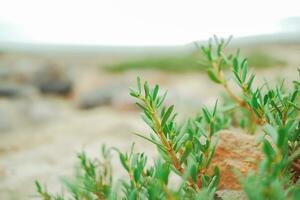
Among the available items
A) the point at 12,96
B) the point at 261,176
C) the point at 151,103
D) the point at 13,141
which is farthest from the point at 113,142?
the point at 12,96

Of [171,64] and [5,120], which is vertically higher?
[171,64]

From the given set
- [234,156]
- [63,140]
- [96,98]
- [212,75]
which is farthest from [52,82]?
[234,156]

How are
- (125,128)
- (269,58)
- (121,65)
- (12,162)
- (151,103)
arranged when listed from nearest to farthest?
(151,103) → (12,162) → (125,128) → (269,58) → (121,65)

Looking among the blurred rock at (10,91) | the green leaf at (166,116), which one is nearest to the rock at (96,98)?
the blurred rock at (10,91)

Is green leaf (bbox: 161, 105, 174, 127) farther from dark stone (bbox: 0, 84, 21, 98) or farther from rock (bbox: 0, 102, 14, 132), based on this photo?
dark stone (bbox: 0, 84, 21, 98)

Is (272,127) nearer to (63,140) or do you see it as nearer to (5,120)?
(63,140)

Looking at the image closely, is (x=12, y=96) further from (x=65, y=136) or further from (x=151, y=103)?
(x=151, y=103)

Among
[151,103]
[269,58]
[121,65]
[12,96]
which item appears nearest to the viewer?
[151,103]
